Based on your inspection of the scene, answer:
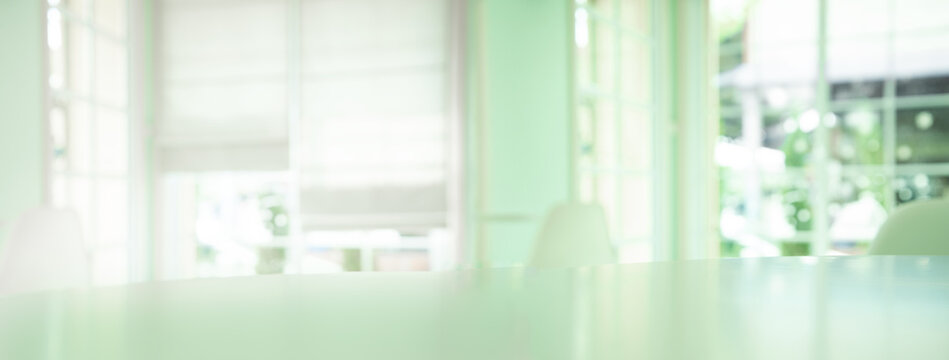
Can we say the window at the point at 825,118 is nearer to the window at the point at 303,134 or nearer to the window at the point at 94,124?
the window at the point at 303,134

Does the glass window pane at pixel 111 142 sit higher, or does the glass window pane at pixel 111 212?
the glass window pane at pixel 111 142

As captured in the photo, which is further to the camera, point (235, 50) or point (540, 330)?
point (235, 50)

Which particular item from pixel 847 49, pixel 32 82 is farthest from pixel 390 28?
pixel 847 49

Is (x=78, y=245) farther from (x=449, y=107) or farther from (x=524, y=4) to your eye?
(x=524, y=4)

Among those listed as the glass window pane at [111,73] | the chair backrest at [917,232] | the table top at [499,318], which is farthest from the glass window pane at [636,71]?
the table top at [499,318]

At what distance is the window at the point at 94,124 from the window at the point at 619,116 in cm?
294

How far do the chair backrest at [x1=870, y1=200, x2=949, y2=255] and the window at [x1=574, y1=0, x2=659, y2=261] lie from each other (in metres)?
2.03

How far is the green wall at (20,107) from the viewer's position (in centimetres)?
287

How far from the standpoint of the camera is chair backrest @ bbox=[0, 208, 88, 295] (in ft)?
6.11

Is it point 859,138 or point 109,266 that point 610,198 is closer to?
point 859,138

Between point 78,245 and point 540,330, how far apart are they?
6.63 feet

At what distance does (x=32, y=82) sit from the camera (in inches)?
118

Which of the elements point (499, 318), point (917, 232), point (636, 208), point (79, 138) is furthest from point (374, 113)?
point (499, 318)

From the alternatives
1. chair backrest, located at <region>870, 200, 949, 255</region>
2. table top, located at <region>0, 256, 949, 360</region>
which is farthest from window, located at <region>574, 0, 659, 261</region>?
table top, located at <region>0, 256, 949, 360</region>
